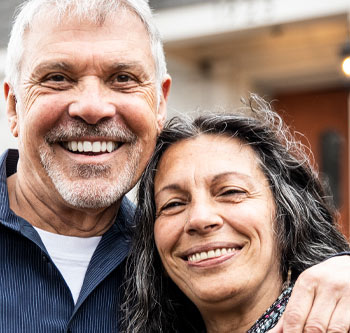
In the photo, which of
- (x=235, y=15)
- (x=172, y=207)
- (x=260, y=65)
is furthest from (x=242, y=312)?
(x=260, y=65)

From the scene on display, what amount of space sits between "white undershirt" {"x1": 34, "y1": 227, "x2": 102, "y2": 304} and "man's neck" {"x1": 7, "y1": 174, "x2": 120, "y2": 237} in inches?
1.1

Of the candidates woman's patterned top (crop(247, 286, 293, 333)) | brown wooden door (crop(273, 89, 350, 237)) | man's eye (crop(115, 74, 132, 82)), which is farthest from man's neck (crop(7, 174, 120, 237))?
brown wooden door (crop(273, 89, 350, 237))

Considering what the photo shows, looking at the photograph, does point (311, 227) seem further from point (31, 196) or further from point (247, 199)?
point (31, 196)

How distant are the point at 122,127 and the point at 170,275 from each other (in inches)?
22.9

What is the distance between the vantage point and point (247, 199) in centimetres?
223

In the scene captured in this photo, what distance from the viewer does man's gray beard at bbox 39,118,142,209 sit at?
2295 millimetres

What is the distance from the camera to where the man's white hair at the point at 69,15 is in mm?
2342

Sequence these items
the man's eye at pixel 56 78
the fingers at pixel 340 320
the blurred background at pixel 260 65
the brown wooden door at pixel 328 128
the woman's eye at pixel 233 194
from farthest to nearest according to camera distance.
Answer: the brown wooden door at pixel 328 128 < the blurred background at pixel 260 65 < the man's eye at pixel 56 78 < the woman's eye at pixel 233 194 < the fingers at pixel 340 320

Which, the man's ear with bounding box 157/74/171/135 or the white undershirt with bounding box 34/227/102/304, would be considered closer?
the white undershirt with bounding box 34/227/102/304

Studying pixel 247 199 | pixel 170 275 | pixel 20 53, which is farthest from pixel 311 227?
pixel 20 53

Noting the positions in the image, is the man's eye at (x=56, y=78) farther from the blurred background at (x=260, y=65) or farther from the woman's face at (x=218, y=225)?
the blurred background at (x=260, y=65)

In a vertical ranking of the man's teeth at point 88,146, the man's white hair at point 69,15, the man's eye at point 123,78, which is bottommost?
the man's teeth at point 88,146

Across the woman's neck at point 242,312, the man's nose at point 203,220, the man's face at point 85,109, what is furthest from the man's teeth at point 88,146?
the woman's neck at point 242,312

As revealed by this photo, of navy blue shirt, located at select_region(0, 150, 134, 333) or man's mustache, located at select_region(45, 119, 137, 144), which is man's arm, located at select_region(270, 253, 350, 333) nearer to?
navy blue shirt, located at select_region(0, 150, 134, 333)
